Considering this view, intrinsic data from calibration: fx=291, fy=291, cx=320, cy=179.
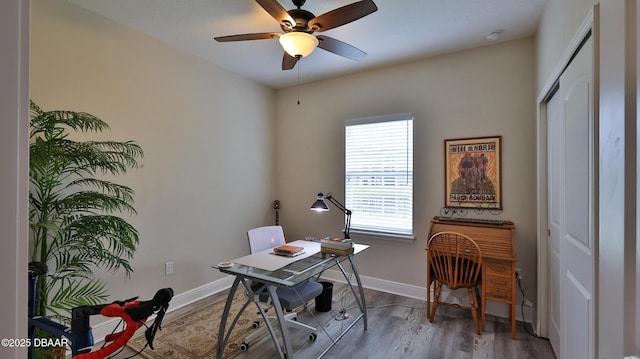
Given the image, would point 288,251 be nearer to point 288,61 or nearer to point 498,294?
point 288,61

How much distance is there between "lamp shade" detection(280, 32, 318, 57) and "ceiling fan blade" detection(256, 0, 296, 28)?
0.32ft

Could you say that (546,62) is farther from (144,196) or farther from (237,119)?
(144,196)

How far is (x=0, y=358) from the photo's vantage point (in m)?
0.37

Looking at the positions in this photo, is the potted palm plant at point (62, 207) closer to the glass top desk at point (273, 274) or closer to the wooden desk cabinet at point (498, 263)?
the glass top desk at point (273, 274)

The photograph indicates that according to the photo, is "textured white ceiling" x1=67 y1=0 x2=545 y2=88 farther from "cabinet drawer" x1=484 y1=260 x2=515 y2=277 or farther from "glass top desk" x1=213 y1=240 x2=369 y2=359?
"cabinet drawer" x1=484 y1=260 x2=515 y2=277

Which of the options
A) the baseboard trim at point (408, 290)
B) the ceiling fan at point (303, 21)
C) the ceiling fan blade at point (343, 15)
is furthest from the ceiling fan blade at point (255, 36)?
the baseboard trim at point (408, 290)

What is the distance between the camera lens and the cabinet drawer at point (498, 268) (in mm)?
2459

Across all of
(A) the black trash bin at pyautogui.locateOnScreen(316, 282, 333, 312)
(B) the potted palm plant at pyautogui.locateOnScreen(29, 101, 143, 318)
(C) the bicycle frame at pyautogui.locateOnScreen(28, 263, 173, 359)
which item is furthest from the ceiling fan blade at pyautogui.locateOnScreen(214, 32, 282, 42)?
(A) the black trash bin at pyautogui.locateOnScreen(316, 282, 333, 312)

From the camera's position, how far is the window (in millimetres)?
3330

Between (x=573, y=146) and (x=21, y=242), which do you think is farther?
(x=573, y=146)

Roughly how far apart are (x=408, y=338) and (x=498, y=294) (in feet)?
2.82

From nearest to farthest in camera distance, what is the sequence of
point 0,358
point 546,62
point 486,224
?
point 0,358 → point 546,62 → point 486,224

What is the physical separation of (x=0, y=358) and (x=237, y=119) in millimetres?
3501

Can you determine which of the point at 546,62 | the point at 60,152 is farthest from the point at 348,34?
the point at 60,152
